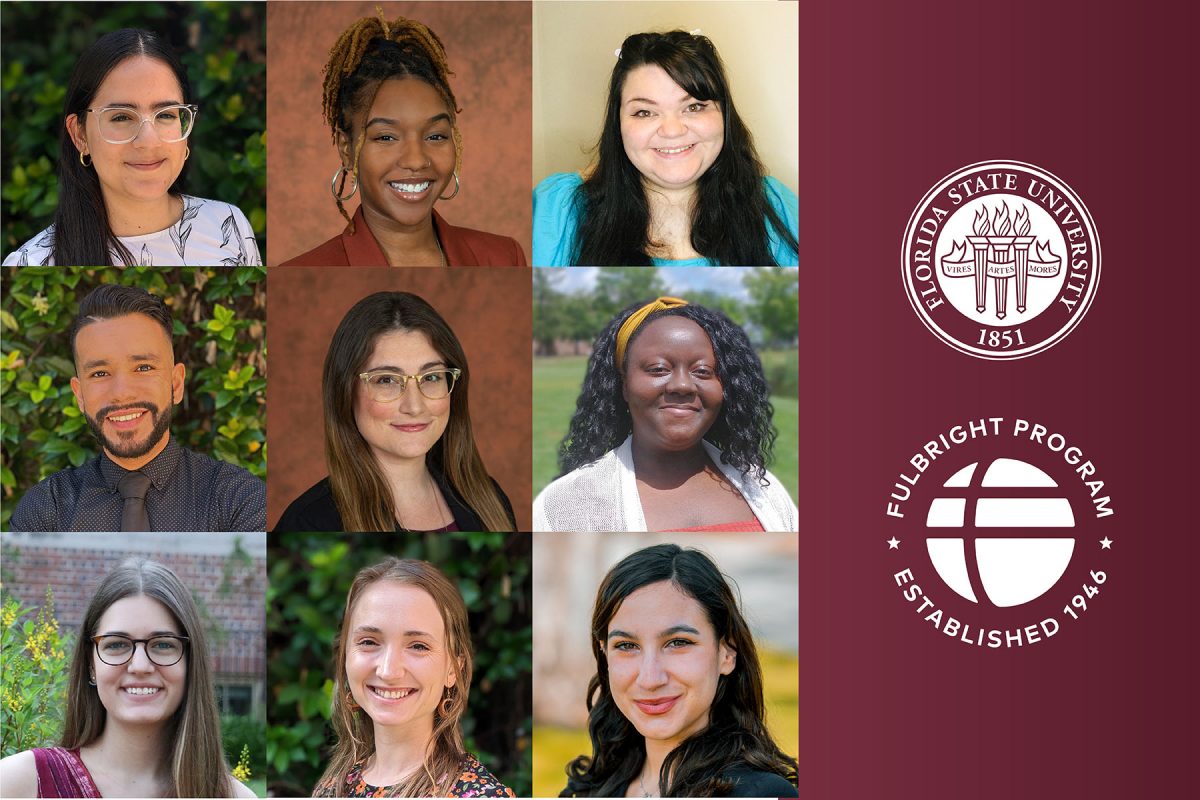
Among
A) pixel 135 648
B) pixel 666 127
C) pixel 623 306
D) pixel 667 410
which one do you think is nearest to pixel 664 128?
pixel 666 127

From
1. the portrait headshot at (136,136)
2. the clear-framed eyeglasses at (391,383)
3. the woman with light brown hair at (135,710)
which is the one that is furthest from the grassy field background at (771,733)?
the portrait headshot at (136,136)

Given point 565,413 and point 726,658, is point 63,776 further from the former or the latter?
point 726,658

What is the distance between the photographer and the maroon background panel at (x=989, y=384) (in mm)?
4418

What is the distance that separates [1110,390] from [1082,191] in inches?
24.5

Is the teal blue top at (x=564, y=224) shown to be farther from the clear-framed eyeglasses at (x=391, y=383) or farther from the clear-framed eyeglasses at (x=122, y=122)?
the clear-framed eyeglasses at (x=122, y=122)

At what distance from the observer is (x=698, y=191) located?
179 inches

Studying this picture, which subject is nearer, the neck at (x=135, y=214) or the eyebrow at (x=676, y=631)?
the eyebrow at (x=676, y=631)

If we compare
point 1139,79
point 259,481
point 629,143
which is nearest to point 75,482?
point 259,481

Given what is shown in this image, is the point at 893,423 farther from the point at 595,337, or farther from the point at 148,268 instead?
the point at 148,268

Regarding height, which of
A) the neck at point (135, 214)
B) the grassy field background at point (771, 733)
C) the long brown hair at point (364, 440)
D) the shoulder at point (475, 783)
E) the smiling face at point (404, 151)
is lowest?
the shoulder at point (475, 783)

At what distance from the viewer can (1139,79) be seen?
451 cm

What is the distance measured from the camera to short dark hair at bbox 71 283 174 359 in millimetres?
4469

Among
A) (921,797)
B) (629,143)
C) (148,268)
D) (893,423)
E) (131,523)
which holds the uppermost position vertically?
(629,143)

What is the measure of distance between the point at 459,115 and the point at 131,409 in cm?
136
